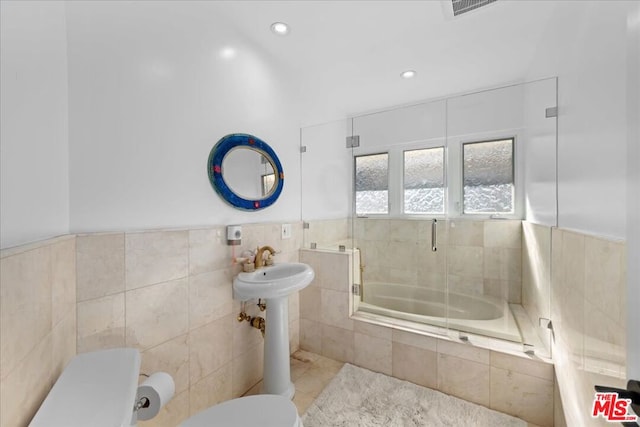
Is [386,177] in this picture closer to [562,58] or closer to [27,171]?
[562,58]

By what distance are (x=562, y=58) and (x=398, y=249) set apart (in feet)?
5.76

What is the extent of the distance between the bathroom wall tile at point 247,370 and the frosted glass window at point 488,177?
2.12 meters

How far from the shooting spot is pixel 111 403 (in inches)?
25.5

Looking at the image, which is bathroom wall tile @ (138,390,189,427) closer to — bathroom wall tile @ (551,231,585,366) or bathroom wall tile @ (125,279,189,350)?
bathroom wall tile @ (125,279,189,350)

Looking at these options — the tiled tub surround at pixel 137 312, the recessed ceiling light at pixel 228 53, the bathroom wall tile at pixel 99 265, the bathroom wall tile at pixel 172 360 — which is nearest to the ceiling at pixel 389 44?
the recessed ceiling light at pixel 228 53

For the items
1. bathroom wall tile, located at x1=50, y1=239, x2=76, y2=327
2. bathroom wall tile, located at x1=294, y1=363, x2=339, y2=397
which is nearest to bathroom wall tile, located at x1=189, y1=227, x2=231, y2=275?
bathroom wall tile, located at x1=50, y1=239, x2=76, y2=327

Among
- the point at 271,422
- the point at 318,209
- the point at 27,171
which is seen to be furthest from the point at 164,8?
the point at 271,422

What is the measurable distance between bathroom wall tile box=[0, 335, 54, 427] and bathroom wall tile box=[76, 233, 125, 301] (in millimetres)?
312

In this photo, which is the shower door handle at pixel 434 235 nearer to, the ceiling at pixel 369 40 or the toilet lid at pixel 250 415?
the ceiling at pixel 369 40

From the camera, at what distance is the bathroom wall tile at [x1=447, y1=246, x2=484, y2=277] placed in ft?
7.25

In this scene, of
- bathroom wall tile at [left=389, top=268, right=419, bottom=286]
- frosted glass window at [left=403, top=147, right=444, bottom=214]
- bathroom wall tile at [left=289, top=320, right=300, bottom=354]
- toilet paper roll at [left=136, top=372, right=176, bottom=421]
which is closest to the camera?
toilet paper roll at [left=136, top=372, right=176, bottom=421]

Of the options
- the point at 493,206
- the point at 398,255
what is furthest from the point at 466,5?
the point at 398,255

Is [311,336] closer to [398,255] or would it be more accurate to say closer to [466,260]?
[398,255]

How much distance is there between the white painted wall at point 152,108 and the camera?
104 cm
